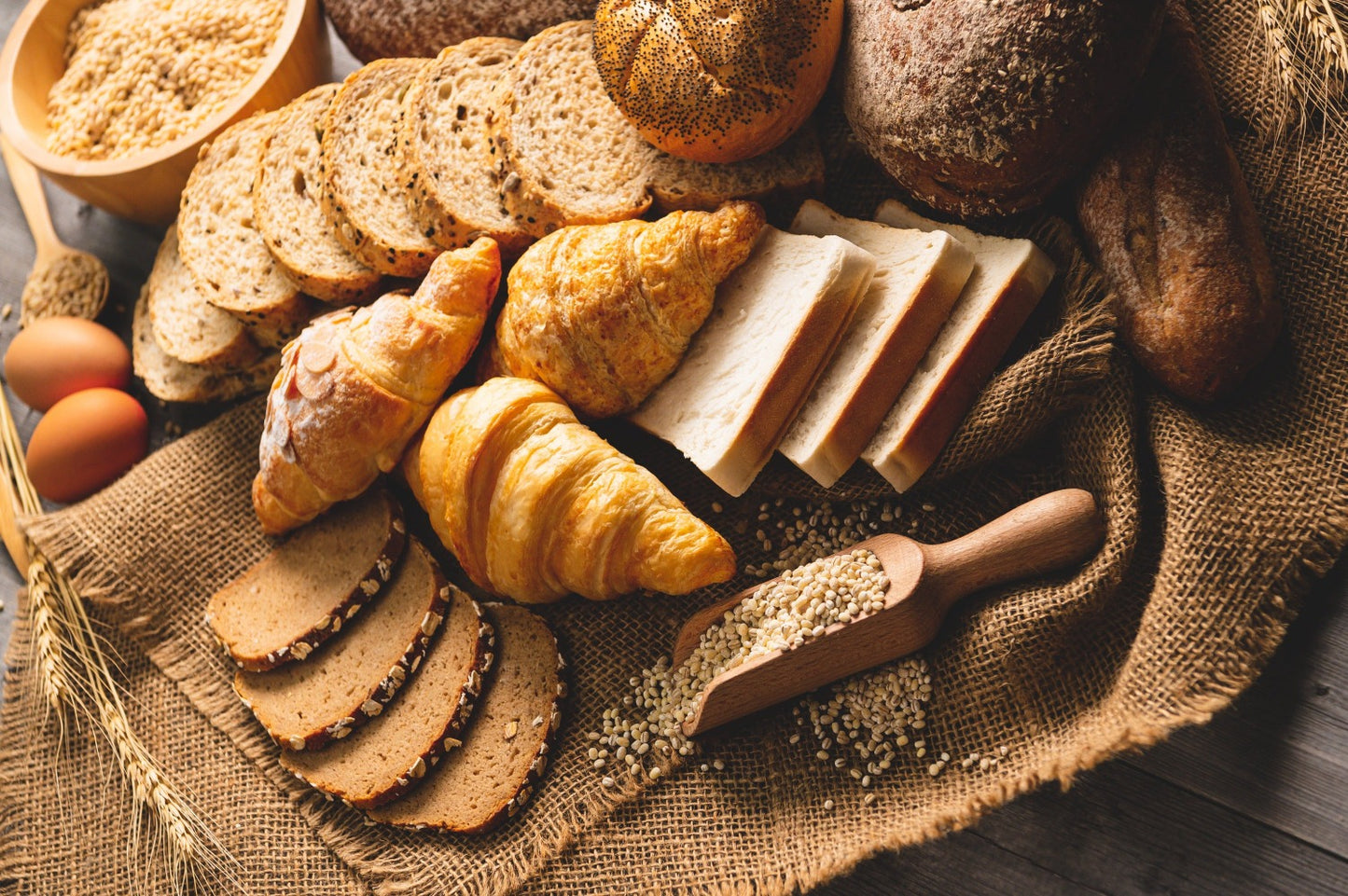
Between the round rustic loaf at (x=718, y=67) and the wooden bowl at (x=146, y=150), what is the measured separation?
1.11 meters

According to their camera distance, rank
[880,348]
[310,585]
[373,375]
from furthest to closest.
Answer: [310,585] < [373,375] < [880,348]

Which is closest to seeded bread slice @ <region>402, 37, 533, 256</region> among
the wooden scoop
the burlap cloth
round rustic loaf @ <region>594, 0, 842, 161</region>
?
round rustic loaf @ <region>594, 0, 842, 161</region>

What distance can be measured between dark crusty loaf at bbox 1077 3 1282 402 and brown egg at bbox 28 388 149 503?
2.92 metres

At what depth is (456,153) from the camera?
283cm

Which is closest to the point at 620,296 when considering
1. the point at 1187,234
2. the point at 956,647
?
the point at 956,647

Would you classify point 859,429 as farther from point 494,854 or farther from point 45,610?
point 45,610

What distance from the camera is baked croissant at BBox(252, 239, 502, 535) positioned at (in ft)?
8.59

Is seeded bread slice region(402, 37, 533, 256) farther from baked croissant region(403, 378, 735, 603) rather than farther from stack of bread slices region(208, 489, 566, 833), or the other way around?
stack of bread slices region(208, 489, 566, 833)

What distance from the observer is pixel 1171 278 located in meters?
2.26

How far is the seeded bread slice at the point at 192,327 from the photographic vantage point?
2992mm

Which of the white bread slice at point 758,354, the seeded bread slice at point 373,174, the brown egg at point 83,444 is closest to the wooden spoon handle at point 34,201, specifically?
the brown egg at point 83,444

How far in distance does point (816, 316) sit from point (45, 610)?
243 cm

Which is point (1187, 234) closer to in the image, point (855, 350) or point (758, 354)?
point (855, 350)

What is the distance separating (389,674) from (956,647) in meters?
1.51
